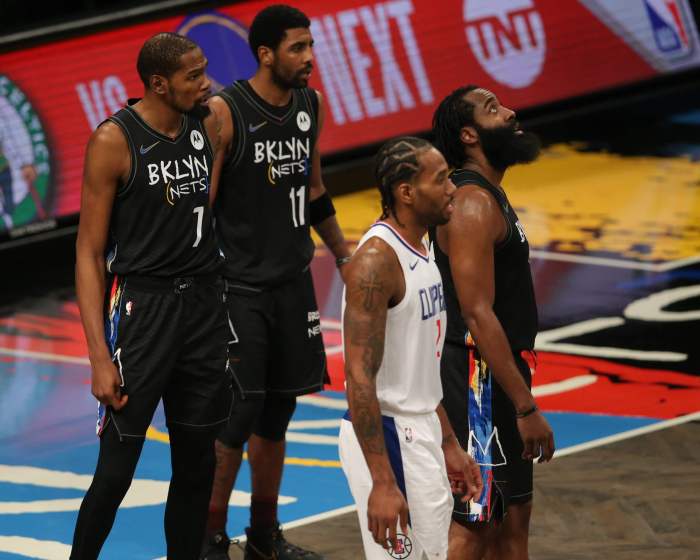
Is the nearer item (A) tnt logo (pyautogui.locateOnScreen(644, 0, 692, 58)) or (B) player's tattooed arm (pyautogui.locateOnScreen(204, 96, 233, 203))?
(B) player's tattooed arm (pyautogui.locateOnScreen(204, 96, 233, 203))

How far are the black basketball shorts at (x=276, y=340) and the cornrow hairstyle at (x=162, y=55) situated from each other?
1128mm

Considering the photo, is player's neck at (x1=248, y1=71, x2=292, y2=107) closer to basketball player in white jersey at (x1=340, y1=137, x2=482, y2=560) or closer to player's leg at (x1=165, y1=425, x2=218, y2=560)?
player's leg at (x1=165, y1=425, x2=218, y2=560)

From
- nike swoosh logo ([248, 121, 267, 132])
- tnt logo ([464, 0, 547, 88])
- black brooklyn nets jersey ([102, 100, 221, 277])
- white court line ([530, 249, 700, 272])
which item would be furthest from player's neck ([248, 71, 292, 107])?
tnt logo ([464, 0, 547, 88])

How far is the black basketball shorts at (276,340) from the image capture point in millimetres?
6410

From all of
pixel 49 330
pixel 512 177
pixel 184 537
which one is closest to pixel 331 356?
pixel 49 330

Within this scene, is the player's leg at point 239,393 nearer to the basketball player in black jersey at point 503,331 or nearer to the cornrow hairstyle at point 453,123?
the basketball player in black jersey at point 503,331

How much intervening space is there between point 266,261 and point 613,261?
216 inches

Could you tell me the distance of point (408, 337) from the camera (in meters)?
4.84

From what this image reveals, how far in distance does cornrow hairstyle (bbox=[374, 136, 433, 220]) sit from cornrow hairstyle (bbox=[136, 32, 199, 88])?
1.07 meters

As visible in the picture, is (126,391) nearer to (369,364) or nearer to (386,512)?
(369,364)

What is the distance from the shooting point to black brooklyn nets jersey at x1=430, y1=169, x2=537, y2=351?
550 centimetres

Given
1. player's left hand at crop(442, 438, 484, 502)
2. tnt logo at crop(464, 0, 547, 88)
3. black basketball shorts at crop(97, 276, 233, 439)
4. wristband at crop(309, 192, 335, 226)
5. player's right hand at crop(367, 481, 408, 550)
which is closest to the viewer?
player's right hand at crop(367, 481, 408, 550)

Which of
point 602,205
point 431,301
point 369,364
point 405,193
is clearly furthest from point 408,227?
point 602,205

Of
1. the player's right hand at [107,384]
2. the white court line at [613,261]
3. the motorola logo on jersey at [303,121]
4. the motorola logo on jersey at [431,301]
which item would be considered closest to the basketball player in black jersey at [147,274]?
the player's right hand at [107,384]
